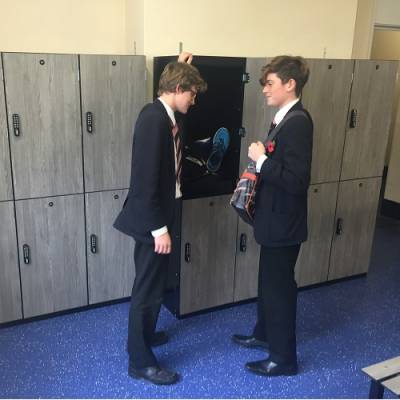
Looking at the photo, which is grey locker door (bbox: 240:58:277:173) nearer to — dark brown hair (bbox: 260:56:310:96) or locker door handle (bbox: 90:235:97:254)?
dark brown hair (bbox: 260:56:310:96)

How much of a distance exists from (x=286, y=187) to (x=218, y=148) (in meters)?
0.93

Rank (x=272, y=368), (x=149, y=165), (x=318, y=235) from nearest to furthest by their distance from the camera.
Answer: (x=149, y=165) < (x=272, y=368) < (x=318, y=235)

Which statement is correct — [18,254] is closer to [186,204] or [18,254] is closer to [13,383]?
[13,383]

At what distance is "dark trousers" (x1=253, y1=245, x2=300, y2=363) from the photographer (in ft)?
7.66

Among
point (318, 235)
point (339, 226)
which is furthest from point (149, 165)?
point (339, 226)

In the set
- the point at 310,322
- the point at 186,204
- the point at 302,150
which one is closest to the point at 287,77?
the point at 302,150

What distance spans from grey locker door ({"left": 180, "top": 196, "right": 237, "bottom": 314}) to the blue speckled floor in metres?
0.14

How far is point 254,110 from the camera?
9.85 feet

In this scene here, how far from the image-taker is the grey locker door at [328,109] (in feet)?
10.3

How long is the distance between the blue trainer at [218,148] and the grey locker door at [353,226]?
3.57 feet

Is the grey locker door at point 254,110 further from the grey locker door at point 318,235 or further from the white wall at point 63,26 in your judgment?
the white wall at point 63,26

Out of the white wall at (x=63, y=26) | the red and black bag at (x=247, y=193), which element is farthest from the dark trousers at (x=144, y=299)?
the white wall at (x=63, y=26)

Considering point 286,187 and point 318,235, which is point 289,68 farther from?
point 318,235

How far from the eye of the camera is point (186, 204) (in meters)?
2.90
